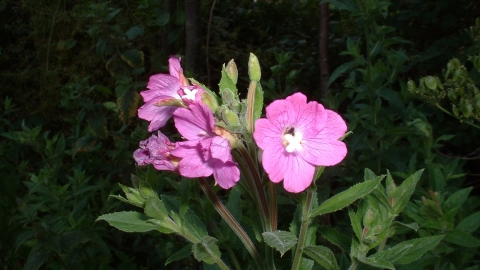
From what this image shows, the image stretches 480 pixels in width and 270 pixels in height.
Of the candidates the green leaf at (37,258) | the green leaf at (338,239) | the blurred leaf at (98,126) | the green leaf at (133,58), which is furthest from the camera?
the green leaf at (133,58)

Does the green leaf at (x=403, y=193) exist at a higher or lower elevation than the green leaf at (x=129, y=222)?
higher

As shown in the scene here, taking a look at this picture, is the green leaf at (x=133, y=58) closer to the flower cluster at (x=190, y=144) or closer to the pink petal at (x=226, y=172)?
the flower cluster at (x=190, y=144)

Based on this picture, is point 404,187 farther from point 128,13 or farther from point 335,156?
point 128,13

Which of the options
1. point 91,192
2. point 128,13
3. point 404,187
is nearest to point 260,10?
point 128,13

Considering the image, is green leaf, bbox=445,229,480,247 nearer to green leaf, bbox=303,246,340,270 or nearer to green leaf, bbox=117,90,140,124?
green leaf, bbox=303,246,340,270

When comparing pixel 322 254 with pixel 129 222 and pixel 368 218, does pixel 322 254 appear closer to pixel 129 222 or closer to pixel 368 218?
pixel 368 218

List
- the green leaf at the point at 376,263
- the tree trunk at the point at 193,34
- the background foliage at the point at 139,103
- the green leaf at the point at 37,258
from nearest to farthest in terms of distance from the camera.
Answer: the green leaf at the point at 376,263 → the green leaf at the point at 37,258 → the background foliage at the point at 139,103 → the tree trunk at the point at 193,34

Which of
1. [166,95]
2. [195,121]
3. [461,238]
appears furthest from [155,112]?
[461,238]

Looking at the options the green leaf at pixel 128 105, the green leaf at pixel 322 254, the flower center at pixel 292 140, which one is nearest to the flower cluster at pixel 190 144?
the flower center at pixel 292 140
